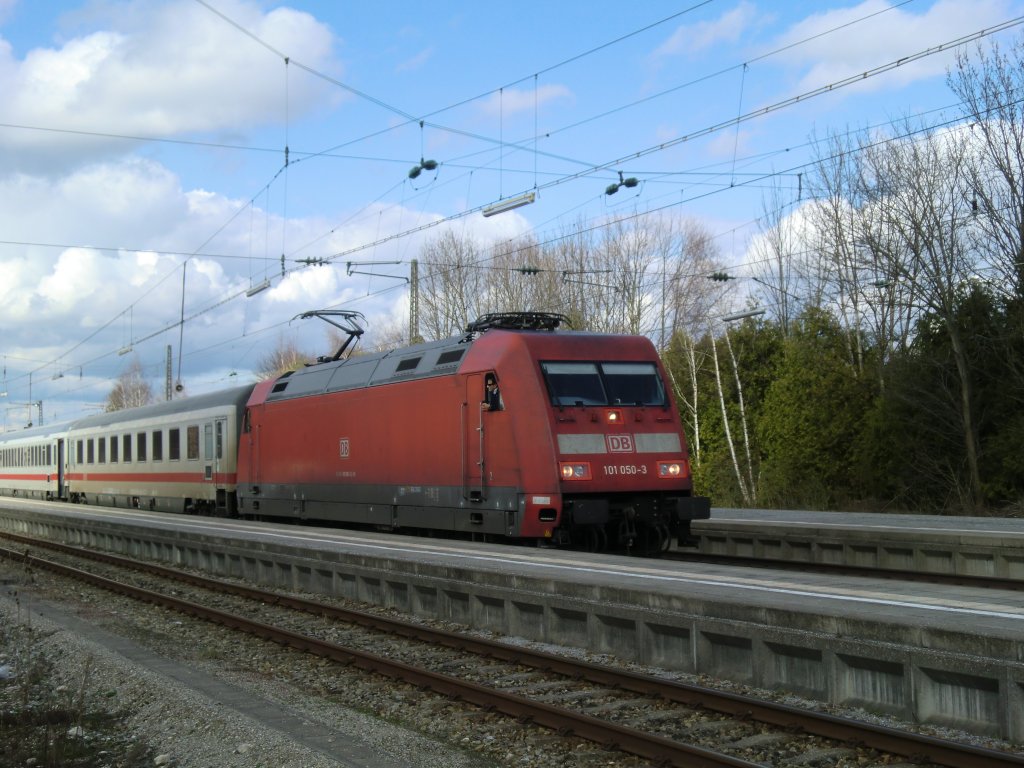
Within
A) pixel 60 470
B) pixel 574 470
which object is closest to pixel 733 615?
pixel 574 470

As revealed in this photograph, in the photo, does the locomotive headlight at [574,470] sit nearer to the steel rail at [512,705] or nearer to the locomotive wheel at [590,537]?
the locomotive wheel at [590,537]

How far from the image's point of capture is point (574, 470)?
52.1 ft

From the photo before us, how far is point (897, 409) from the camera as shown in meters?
29.3

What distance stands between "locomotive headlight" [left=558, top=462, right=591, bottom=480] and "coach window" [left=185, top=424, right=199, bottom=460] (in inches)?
677

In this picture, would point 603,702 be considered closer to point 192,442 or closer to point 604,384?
point 604,384

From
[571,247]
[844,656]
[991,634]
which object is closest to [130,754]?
[844,656]

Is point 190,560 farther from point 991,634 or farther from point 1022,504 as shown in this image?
point 1022,504

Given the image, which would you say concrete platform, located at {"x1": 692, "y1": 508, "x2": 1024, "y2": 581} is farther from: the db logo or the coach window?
the coach window

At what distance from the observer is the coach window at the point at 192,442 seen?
3033cm

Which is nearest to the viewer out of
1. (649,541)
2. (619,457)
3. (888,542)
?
(619,457)

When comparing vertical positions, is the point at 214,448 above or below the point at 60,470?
above

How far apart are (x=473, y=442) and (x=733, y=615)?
8.09m

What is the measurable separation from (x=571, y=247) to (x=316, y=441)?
88.9 ft

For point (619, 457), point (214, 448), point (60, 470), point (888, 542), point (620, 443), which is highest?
point (214, 448)
